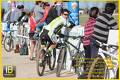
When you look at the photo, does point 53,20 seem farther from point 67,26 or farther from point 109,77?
point 109,77

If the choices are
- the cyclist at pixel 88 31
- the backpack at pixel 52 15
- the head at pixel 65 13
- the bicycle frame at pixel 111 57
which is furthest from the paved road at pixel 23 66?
the head at pixel 65 13

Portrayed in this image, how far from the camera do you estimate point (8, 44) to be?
384 inches

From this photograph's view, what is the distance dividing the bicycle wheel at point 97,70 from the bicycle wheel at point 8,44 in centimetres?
137

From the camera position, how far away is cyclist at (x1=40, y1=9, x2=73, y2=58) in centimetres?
925

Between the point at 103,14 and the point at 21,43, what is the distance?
1474mm

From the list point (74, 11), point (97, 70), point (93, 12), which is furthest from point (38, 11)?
point (97, 70)

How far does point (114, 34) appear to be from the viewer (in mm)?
8945

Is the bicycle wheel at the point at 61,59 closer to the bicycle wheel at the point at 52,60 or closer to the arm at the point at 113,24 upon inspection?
the bicycle wheel at the point at 52,60

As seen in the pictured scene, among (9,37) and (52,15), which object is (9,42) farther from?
(52,15)

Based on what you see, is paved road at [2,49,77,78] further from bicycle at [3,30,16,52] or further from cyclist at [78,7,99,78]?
cyclist at [78,7,99,78]

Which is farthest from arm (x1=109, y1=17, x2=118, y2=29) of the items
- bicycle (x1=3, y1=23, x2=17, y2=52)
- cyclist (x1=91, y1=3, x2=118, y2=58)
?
bicycle (x1=3, y1=23, x2=17, y2=52)

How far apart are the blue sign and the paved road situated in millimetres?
804

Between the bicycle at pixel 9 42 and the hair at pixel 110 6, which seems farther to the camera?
the bicycle at pixel 9 42

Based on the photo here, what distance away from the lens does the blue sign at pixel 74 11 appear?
9.01 m
